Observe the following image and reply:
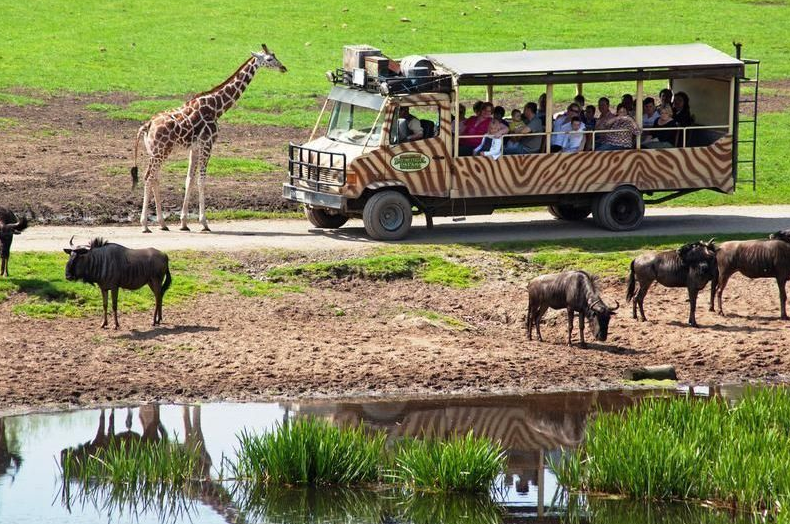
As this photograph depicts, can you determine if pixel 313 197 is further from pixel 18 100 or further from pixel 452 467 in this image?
pixel 18 100

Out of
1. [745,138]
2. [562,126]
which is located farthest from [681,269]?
[745,138]

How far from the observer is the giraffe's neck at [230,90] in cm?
2764

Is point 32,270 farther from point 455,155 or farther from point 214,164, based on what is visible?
point 214,164

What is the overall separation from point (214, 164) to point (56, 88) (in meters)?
9.77

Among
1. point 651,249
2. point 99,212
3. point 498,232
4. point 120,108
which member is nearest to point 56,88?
point 120,108

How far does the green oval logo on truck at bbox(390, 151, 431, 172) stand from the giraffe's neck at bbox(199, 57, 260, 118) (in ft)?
11.4

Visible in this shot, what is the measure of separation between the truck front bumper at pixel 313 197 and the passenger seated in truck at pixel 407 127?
146cm

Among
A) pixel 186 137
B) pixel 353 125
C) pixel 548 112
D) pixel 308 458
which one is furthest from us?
pixel 186 137

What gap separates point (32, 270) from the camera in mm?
22938

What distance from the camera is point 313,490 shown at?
1591cm

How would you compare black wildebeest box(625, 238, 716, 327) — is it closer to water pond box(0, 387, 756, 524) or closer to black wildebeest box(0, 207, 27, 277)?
water pond box(0, 387, 756, 524)

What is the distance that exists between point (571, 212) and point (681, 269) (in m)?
6.67

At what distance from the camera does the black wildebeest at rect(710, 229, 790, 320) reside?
22672 mm

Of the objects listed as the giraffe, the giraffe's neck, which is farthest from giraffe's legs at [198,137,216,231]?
the giraffe's neck
